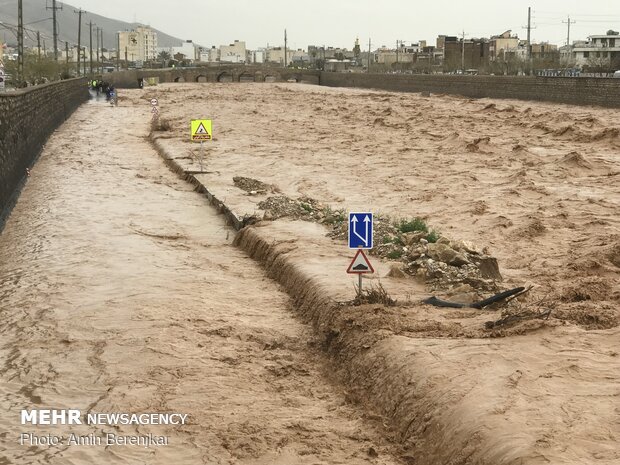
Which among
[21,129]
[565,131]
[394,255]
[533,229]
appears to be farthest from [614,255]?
[565,131]

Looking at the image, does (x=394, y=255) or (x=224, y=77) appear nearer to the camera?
(x=394, y=255)

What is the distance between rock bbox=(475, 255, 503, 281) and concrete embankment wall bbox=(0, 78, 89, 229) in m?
9.73

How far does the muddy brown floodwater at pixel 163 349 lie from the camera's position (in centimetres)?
673

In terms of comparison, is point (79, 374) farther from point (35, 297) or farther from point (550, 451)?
point (550, 451)

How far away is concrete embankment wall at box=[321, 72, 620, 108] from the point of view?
47094mm

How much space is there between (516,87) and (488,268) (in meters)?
50.1

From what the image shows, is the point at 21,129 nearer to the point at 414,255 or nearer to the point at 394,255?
the point at 394,255

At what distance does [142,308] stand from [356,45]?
193753mm

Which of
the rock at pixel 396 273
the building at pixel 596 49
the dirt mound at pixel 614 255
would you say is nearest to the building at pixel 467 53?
the building at pixel 596 49

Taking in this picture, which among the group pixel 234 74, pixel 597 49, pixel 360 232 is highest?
pixel 597 49

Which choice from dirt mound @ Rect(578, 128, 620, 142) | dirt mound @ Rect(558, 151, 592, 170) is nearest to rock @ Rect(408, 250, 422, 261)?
dirt mound @ Rect(558, 151, 592, 170)

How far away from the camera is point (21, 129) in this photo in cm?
2298

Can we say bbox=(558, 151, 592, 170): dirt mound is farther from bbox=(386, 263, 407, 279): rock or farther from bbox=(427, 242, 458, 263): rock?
bbox=(386, 263, 407, 279): rock

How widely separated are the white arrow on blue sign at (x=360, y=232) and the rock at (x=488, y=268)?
254cm
